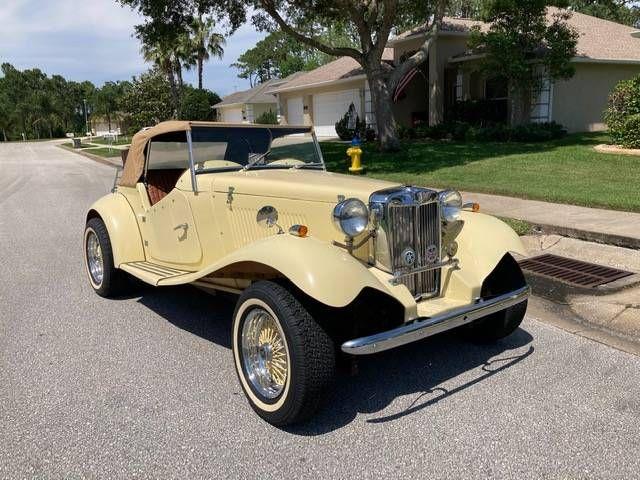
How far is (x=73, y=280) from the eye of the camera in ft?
19.4

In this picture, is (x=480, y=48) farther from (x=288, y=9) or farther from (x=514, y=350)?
(x=514, y=350)

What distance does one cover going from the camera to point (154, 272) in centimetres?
444

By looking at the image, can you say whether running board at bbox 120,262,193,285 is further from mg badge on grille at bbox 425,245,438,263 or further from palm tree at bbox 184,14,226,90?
palm tree at bbox 184,14,226,90

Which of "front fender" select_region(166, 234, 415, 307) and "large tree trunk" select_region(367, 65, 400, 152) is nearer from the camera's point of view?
"front fender" select_region(166, 234, 415, 307)

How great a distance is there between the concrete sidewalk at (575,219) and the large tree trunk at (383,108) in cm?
771

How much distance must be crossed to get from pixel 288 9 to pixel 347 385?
15065 mm

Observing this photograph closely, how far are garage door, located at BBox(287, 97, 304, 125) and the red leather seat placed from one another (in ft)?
83.3

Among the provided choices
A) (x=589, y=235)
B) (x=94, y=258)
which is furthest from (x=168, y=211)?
(x=589, y=235)

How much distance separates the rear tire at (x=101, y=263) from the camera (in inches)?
200

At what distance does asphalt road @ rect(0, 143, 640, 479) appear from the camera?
2703 millimetres

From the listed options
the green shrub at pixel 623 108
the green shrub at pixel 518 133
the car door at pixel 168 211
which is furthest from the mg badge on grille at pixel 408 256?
the green shrub at pixel 518 133

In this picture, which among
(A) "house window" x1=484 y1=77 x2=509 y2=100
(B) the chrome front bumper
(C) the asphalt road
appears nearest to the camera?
(C) the asphalt road

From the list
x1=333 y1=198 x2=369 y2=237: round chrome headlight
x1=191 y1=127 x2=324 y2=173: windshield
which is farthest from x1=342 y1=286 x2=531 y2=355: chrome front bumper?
x1=191 y1=127 x2=324 y2=173: windshield

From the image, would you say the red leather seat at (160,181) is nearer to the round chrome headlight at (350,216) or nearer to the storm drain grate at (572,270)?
the round chrome headlight at (350,216)
